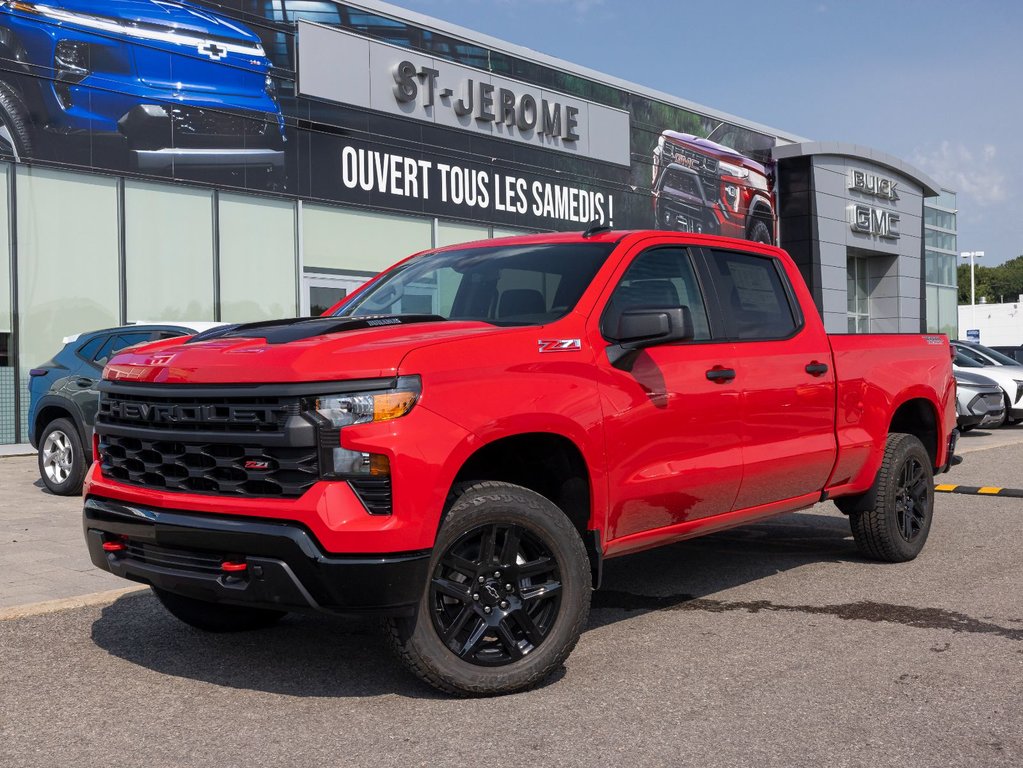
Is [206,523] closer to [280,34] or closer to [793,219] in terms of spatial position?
[280,34]

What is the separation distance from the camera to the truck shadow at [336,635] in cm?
466

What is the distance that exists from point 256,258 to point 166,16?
4.12 metres

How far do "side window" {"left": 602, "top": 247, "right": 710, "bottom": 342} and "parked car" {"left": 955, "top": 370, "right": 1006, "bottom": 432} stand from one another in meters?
12.8

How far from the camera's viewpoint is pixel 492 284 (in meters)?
5.51

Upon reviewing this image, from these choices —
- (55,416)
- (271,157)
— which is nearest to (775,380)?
(55,416)

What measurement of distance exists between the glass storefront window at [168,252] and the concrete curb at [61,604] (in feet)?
41.0

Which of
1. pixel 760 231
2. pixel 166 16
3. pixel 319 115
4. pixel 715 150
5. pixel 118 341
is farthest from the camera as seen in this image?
pixel 760 231

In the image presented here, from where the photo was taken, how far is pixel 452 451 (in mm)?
4168

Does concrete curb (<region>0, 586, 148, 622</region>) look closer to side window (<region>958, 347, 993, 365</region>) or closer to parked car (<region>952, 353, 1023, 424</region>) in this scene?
parked car (<region>952, 353, 1023, 424</region>)

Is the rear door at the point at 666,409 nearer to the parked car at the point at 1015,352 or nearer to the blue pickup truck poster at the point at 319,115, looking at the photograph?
the blue pickup truck poster at the point at 319,115

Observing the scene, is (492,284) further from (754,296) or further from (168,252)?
(168,252)

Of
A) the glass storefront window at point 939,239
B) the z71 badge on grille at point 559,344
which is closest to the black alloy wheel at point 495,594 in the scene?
the z71 badge on grille at point 559,344

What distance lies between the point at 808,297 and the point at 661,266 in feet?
4.16

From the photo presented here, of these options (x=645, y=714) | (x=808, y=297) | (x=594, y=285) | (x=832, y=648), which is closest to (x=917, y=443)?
(x=808, y=297)
